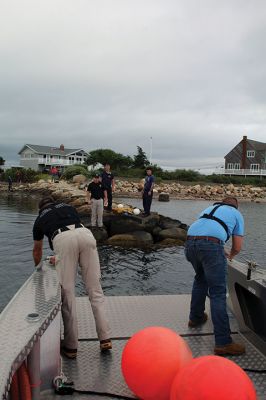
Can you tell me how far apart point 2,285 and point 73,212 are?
5.15 meters

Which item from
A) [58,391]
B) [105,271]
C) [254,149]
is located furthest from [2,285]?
[254,149]

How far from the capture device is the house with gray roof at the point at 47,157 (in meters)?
78.7

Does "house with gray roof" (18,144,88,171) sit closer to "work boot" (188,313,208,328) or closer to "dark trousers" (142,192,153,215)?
"dark trousers" (142,192,153,215)

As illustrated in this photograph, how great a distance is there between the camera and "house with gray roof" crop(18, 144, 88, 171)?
258 ft

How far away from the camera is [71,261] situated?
4047 mm

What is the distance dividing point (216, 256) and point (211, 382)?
188 cm

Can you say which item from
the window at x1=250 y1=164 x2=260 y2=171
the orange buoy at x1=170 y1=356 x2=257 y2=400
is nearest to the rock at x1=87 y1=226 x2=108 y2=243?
the orange buoy at x1=170 y1=356 x2=257 y2=400

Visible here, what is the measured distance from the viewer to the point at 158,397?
314 centimetres

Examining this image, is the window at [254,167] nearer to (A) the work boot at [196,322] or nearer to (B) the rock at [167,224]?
(B) the rock at [167,224]

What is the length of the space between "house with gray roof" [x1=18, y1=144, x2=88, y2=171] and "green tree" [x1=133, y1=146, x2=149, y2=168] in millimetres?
12732

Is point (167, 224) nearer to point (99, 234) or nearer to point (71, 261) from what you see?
point (99, 234)

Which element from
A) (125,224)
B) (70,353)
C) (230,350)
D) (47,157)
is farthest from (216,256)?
(47,157)

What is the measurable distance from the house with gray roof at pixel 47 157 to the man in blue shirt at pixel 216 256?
75.6 m

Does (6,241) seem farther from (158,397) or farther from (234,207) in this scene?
(158,397)
